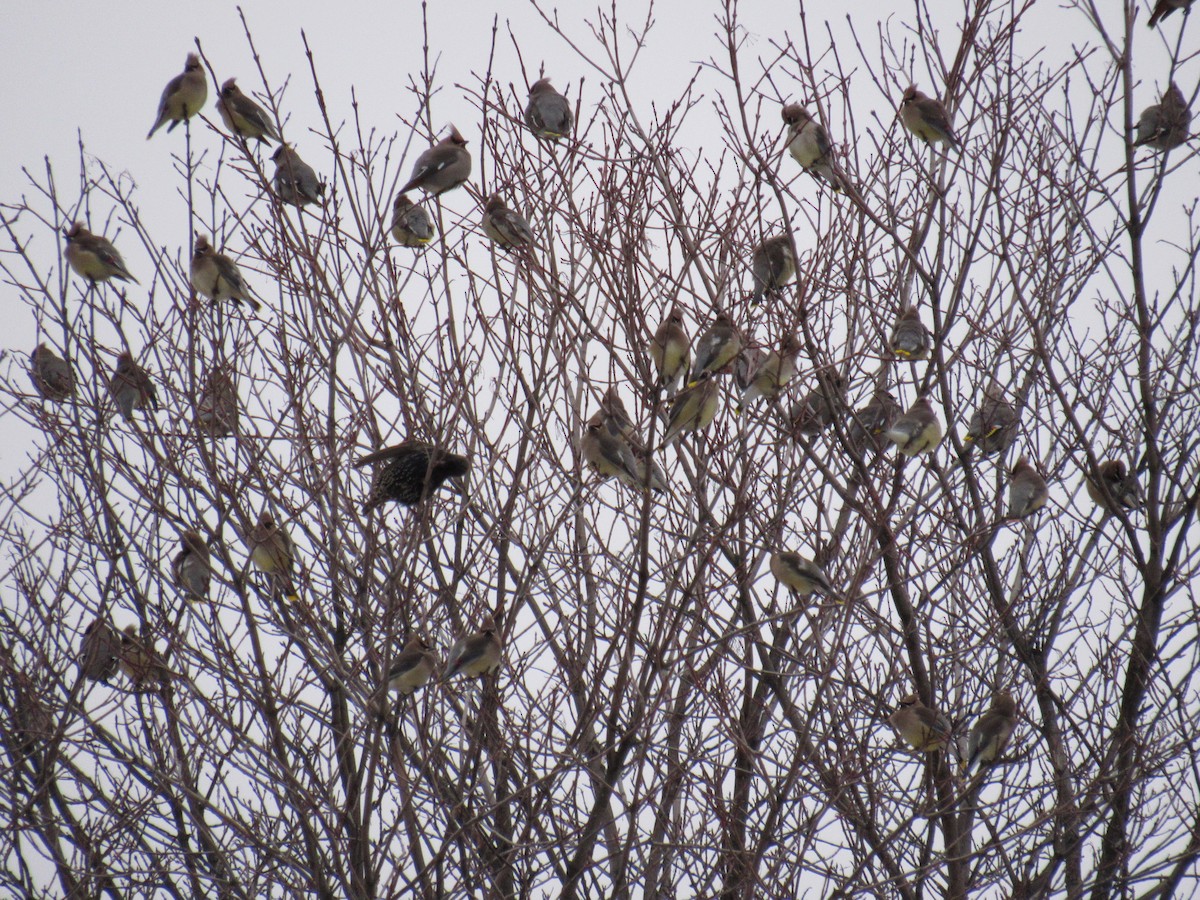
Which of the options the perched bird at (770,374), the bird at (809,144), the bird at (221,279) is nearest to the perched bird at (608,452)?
the perched bird at (770,374)

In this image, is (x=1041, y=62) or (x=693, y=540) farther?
(x=1041, y=62)

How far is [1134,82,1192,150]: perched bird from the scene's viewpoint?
20.5 feet

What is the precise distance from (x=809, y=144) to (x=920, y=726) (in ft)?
10.0

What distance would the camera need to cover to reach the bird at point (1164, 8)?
7.47 m

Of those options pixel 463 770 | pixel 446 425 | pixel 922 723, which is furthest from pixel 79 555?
pixel 922 723

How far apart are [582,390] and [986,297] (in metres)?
1.93

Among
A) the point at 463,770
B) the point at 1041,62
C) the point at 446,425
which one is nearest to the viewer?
the point at 463,770

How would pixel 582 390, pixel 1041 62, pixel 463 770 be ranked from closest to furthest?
pixel 463 770 < pixel 582 390 < pixel 1041 62

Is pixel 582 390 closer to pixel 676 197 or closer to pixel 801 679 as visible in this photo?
pixel 676 197

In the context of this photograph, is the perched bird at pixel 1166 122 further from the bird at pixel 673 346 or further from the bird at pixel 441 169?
the bird at pixel 441 169

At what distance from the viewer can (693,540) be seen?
159 inches

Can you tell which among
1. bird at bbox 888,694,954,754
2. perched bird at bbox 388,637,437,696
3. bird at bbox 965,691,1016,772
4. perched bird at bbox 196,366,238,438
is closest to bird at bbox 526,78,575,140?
perched bird at bbox 196,366,238,438

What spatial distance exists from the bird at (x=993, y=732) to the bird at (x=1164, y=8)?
4336 mm

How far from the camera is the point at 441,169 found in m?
6.52
